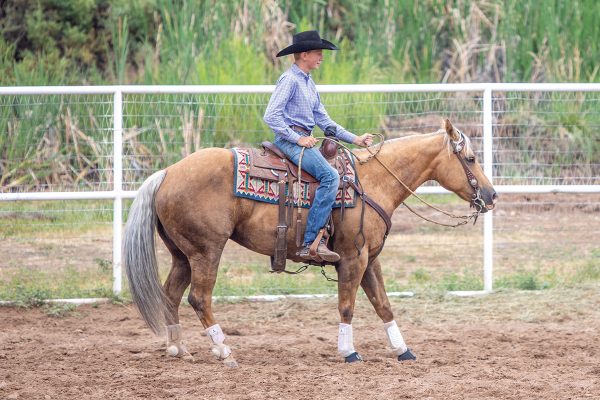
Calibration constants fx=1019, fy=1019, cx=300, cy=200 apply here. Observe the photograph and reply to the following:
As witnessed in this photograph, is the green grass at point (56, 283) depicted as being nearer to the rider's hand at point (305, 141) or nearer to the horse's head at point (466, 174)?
the rider's hand at point (305, 141)

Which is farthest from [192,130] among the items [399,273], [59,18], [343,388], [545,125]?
[59,18]

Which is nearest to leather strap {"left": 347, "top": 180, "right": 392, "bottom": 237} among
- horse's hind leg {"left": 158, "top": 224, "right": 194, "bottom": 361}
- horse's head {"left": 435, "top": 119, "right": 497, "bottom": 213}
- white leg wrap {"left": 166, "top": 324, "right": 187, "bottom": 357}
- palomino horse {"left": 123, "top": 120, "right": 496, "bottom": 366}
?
palomino horse {"left": 123, "top": 120, "right": 496, "bottom": 366}

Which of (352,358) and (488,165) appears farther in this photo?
(488,165)

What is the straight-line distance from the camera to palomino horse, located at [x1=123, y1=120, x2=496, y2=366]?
6973 millimetres

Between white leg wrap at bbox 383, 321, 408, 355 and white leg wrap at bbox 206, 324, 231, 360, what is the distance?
1154mm

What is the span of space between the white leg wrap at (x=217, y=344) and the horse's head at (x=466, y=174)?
1971 mm

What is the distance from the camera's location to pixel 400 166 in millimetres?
7336

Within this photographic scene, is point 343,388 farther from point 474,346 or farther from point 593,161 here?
point 593,161

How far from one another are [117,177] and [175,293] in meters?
2.30

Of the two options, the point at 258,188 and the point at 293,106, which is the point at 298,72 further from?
the point at 258,188

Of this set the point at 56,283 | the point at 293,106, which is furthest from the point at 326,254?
the point at 56,283

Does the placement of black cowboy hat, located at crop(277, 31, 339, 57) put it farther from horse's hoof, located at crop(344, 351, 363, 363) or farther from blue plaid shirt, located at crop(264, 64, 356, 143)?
horse's hoof, located at crop(344, 351, 363, 363)

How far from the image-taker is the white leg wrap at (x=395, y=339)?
7.21m

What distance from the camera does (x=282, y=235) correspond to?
7055mm
